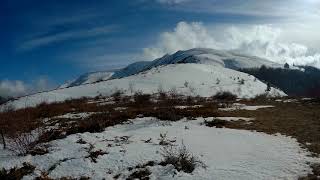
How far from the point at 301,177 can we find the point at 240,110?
1431 cm

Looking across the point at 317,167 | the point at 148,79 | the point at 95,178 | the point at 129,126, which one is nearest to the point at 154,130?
the point at 129,126

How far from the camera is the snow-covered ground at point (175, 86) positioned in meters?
49.8

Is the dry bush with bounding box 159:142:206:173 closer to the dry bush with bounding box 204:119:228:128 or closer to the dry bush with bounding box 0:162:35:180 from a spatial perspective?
the dry bush with bounding box 0:162:35:180

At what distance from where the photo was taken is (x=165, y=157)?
14422mm

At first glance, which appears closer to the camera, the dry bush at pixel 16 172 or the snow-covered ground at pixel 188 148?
the snow-covered ground at pixel 188 148

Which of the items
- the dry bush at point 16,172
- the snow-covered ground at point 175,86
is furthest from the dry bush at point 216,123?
the snow-covered ground at point 175,86

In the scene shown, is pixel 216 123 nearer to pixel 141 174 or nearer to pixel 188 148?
pixel 188 148

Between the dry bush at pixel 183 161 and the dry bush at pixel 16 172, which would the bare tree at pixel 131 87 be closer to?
the dry bush at pixel 16 172

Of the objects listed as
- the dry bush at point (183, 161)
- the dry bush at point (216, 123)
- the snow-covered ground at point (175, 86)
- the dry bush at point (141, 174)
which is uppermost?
the snow-covered ground at point (175, 86)

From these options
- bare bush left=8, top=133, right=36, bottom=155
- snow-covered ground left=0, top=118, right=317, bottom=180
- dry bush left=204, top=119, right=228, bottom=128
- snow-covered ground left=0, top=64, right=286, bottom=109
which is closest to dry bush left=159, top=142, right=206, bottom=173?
snow-covered ground left=0, top=118, right=317, bottom=180

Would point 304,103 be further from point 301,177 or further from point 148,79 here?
point 148,79

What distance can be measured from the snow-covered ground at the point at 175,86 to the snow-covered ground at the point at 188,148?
96.5 feet

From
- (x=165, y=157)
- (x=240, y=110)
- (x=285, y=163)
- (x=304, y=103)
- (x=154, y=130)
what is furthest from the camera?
(x=304, y=103)

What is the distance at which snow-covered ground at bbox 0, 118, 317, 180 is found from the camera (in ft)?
42.9
